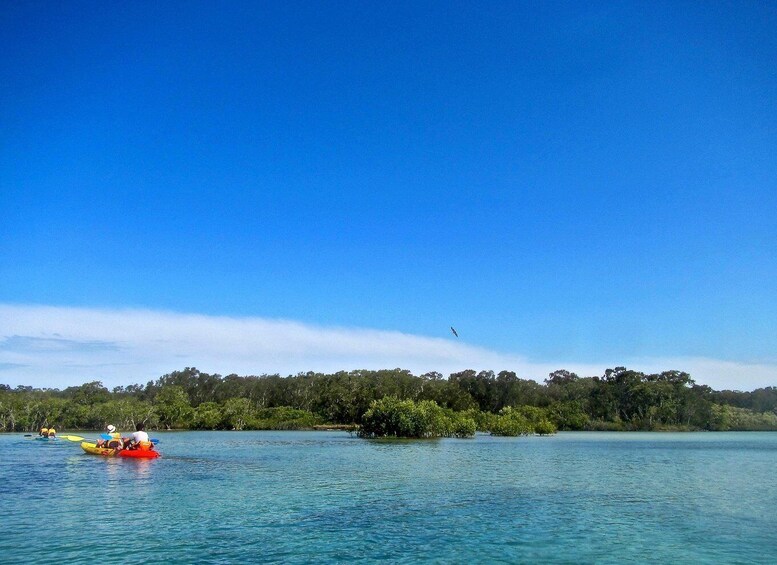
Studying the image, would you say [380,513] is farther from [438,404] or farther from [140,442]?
[438,404]

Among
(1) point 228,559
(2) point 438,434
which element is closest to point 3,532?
(1) point 228,559

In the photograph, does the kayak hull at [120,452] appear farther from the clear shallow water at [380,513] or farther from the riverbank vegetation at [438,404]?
the riverbank vegetation at [438,404]

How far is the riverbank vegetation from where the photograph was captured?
103 meters

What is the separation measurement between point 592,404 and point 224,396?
307ft

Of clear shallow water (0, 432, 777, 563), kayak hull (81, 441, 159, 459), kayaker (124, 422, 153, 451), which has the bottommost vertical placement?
clear shallow water (0, 432, 777, 563)

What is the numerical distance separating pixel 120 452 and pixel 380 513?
97.4 ft

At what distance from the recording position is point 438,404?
399ft

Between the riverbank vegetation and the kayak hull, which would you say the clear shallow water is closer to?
the kayak hull

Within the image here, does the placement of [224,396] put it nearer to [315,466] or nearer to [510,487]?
[315,466]

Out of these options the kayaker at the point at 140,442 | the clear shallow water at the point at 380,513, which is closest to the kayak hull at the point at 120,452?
the kayaker at the point at 140,442

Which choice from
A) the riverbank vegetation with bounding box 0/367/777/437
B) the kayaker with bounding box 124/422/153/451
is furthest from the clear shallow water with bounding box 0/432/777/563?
the riverbank vegetation with bounding box 0/367/777/437

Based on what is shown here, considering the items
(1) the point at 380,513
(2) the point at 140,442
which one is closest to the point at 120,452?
(2) the point at 140,442

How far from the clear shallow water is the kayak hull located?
4.87ft

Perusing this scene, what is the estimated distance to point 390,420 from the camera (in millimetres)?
78812
